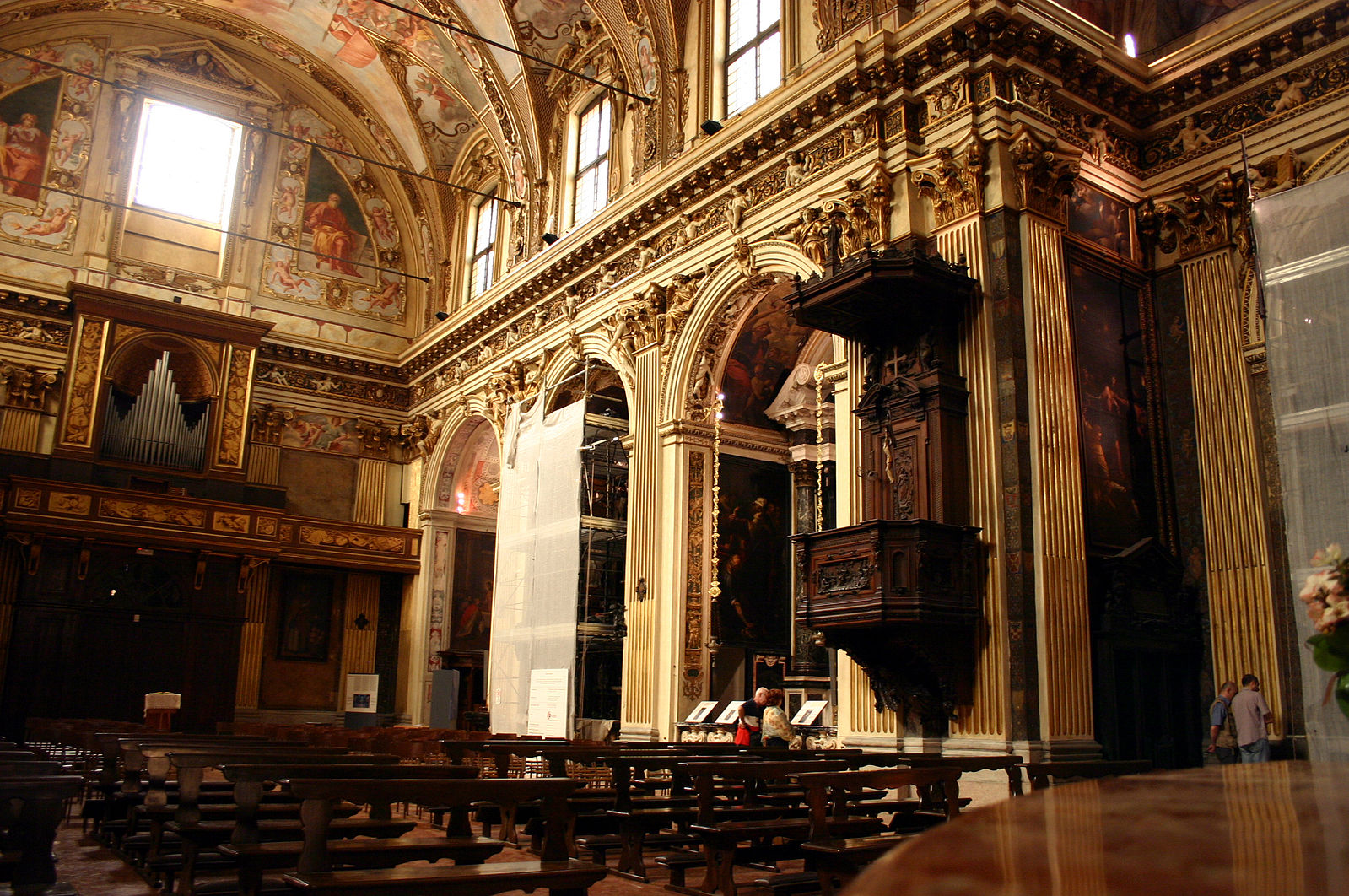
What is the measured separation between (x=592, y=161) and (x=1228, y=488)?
447 inches

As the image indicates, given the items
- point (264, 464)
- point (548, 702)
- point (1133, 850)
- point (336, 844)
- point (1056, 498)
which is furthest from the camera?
point (264, 464)

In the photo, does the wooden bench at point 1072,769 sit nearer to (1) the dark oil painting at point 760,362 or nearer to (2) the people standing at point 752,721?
(2) the people standing at point 752,721

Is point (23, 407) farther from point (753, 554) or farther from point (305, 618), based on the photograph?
point (753, 554)

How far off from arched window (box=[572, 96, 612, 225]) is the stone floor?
11625 mm

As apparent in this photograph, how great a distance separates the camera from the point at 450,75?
2080 centimetres

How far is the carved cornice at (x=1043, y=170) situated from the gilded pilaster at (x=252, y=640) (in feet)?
50.8

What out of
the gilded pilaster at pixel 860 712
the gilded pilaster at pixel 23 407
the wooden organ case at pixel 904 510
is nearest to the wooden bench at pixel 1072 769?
the wooden organ case at pixel 904 510

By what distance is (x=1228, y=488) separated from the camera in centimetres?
1073

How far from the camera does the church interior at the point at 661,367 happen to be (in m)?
10.3

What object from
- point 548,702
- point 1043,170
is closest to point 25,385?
point 548,702

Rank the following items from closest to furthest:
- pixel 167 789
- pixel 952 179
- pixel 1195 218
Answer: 1. pixel 167 789
2. pixel 952 179
3. pixel 1195 218

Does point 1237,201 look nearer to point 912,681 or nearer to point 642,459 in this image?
point 912,681

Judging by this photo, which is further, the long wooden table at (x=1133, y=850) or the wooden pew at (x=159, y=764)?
the wooden pew at (x=159, y=764)

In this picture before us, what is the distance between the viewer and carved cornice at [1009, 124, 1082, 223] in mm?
10742
